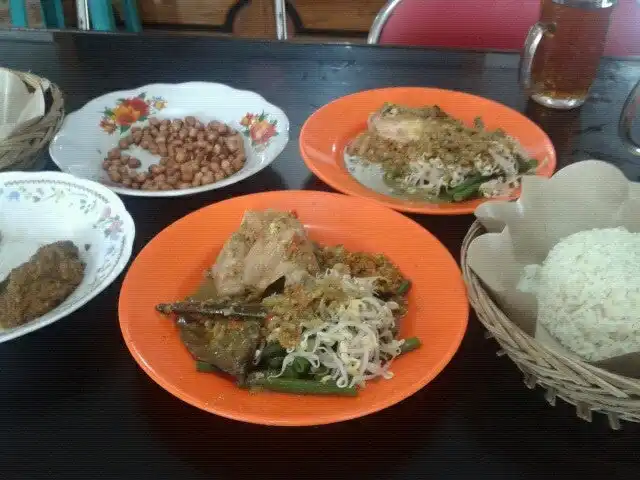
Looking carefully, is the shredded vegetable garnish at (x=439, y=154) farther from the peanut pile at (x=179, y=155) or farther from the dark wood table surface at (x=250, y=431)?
the peanut pile at (x=179, y=155)

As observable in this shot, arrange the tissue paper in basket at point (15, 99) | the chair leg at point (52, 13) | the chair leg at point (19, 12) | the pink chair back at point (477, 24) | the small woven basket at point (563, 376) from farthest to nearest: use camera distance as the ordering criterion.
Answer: the chair leg at point (52, 13) → the chair leg at point (19, 12) → the pink chair back at point (477, 24) → the tissue paper in basket at point (15, 99) → the small woven basket at point (563, 376)

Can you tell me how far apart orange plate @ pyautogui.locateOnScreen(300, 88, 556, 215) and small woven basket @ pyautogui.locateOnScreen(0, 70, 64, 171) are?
2.06ft

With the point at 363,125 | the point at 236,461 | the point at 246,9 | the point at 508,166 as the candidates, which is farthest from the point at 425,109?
the point at 246,9

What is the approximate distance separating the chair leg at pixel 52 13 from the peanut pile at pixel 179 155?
251cm

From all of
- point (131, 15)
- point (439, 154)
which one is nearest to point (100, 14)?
point (131, 15)

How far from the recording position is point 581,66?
1663 mm

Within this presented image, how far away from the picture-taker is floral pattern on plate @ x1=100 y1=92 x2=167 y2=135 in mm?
1644

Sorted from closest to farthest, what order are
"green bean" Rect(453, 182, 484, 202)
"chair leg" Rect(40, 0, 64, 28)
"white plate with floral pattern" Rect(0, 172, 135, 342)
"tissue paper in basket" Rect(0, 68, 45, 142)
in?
1. "white plate with floral pattern" Rect(0, 172, 135, 342)
2. "green bean" Rect(453, 182, 484, 202)
3. "tissue paper in basket" Rect(0, 68, 45, 142)
4. "chair leg" Rect(40, 0, 64, 28)

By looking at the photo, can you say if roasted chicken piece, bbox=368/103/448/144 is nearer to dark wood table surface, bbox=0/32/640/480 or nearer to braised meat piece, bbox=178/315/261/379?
dark wood table surface, bbox=0/32/640/480

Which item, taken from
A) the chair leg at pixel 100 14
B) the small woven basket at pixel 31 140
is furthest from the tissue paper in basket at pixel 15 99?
the chair leg at pixel 100 14

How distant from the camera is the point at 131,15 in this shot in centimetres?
386

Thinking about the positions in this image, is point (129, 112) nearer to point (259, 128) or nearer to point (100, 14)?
point (259, 128)

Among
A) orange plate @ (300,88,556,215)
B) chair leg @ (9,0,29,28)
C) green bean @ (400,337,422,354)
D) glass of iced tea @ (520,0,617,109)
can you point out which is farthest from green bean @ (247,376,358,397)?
chair leg @ (9,0,29,28)

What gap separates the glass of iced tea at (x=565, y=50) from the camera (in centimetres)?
158
